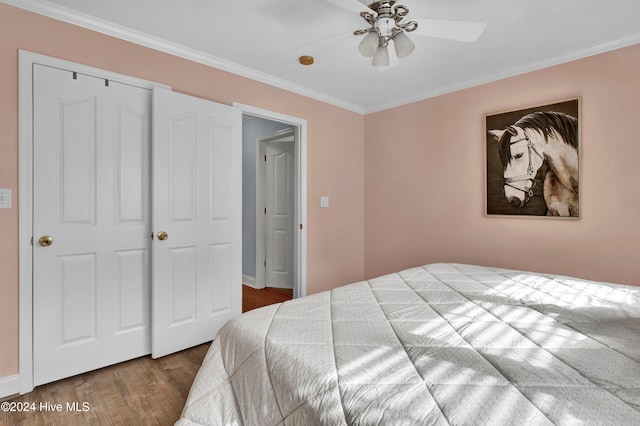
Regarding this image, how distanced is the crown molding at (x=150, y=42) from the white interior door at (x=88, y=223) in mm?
346

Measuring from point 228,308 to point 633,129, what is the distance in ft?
11.3

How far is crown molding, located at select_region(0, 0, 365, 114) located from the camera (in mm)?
2059

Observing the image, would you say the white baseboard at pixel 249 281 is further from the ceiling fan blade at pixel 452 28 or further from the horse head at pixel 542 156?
the ceiling fan blade at pixel 452 28

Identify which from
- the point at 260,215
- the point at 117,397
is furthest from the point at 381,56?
the point at 260,215

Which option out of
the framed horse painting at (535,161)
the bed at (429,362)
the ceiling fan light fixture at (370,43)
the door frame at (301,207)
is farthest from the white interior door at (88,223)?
the framed horse painting at (535,161)

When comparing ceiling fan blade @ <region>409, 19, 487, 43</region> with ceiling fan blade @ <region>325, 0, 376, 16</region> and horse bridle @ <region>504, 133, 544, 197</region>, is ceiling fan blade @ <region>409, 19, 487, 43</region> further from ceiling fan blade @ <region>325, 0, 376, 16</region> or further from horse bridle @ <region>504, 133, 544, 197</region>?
horse bridle @ <region>504, 133, 544, 197</region>

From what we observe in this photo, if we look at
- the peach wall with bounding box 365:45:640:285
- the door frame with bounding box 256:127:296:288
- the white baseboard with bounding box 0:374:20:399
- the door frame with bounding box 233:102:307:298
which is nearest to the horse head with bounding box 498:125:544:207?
the peach wall with bounding box 365:45:640:285

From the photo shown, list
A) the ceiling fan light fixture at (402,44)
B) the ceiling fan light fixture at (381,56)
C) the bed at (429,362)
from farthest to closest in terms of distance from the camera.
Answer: the ceiling fan light fixture at (381,56), the ceiling fan light fixture at (402,44), the bed at (429,362)

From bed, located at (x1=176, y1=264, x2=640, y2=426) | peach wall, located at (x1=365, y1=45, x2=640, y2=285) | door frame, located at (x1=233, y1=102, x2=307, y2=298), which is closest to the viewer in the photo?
bed, located at (x1=176, y1=264, x2=640, y2=426)

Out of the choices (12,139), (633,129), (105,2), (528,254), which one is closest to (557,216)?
(528,254)

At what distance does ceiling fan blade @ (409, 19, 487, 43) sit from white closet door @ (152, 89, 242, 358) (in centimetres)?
173

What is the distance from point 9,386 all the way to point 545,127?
4214 mm

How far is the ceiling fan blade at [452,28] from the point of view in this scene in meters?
1.74

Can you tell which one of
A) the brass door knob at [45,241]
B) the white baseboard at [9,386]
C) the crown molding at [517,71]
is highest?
the crown molding at [517,71]
